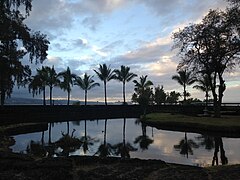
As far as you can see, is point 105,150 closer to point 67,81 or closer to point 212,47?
point 212,47

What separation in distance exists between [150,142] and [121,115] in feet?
99.5

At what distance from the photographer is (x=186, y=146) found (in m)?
17.8

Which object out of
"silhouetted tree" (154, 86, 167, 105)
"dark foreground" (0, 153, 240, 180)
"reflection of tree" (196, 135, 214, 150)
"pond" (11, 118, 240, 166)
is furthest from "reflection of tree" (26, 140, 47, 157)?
"silhouetted tree" (154, 86, 167, 105)

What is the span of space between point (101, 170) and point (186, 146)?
1055 centimetres

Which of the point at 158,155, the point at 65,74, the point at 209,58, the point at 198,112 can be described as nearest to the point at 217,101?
the point at 209,58

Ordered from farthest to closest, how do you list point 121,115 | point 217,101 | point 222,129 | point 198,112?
1. point 121,115
2. point 198,112
3. point 217,101
4. point 222,129

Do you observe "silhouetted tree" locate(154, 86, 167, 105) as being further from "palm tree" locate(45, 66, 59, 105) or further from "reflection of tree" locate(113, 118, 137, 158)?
"reflection of tree" locate(113, 118, 137, 158)

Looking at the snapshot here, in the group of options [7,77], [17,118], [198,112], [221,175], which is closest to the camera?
[221,175]

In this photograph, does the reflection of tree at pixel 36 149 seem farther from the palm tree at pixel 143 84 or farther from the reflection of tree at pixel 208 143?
the palm tree at pixel 143 84

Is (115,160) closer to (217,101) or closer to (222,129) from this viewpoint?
(222,129)

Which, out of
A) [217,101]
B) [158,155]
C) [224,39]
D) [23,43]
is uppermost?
[224,39]

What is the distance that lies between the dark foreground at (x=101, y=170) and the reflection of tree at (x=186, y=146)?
7.11 metres

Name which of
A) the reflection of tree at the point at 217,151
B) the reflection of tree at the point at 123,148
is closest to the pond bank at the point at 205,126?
the reflection of tree at the point at 217,151

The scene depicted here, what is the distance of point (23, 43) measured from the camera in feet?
64.1
